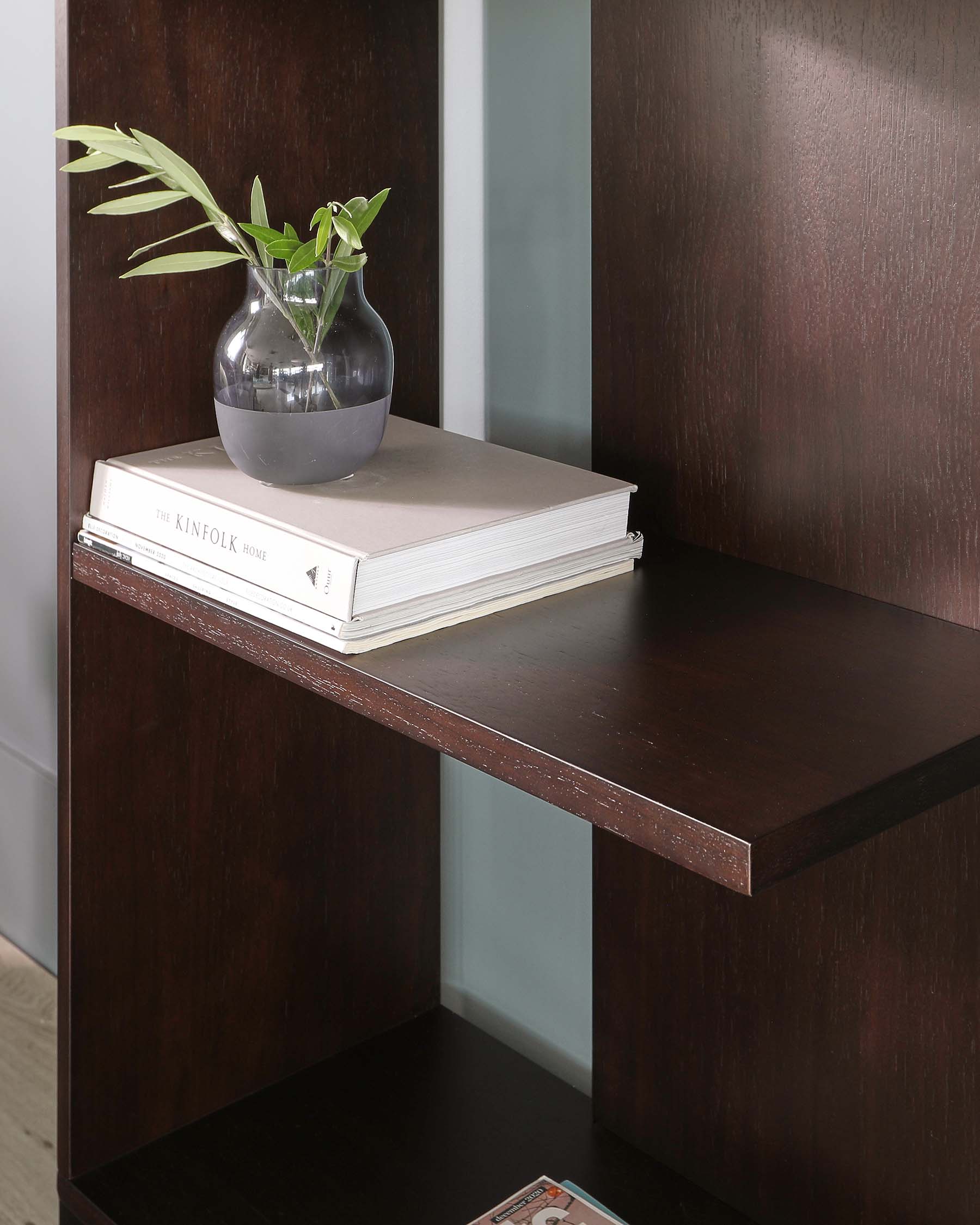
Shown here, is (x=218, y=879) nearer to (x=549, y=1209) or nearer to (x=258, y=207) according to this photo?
(x=549, y=1209)

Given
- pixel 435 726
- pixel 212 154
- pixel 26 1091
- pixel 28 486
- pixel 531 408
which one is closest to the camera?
pixel 435 726

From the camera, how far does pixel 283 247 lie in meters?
0.83

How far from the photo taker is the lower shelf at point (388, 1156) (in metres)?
1.04

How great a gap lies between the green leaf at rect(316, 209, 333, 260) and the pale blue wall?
0.21 meters

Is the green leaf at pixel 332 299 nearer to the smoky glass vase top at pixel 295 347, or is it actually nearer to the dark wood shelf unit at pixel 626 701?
the smoky glass vase top at pixel 295 347

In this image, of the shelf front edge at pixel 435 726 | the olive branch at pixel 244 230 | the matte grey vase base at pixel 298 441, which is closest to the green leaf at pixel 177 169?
the olive branch at pixel 244 230

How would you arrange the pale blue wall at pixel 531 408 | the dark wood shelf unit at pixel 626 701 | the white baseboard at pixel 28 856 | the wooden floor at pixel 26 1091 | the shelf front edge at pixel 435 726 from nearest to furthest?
the shelf front edge at pixel 435 726 → the dark wood shelf unit at pixel 626 701 → the pale blue wall at pixel 531 408 → the wooden floor at pixel 26 1091 → the white baseboard at pixel 28 856

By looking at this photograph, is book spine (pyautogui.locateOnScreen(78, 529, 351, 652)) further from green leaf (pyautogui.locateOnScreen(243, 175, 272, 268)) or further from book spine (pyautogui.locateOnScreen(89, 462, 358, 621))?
green leaf (pyautogui.locateOnScreen(243, 175, 272, 268))

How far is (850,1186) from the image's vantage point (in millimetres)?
947

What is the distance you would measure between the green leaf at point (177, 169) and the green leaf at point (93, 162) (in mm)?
18

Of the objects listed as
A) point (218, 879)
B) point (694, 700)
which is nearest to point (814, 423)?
point (694, 700)

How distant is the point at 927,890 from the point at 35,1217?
78 centimetres

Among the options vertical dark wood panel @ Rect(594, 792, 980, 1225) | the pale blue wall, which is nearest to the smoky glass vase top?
the pale blue wall

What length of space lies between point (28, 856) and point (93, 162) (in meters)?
0.96
